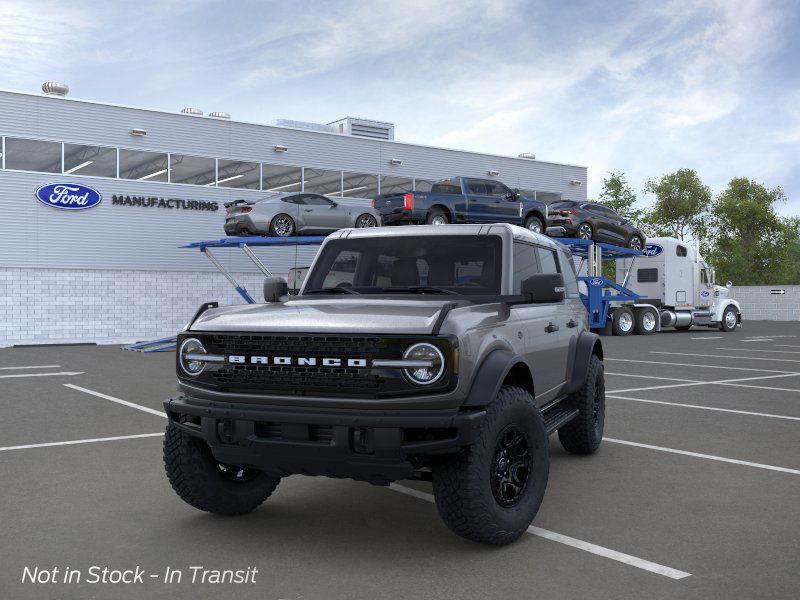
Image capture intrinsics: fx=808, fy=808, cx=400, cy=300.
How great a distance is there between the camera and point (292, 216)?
22656 millimetres

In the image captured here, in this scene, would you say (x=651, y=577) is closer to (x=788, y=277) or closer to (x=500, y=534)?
(x=500, y=534)

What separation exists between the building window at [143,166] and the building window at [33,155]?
2.08m

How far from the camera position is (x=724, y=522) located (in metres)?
5.03

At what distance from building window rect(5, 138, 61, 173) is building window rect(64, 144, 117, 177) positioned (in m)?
0.33

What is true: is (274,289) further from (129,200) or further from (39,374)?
(129,200)

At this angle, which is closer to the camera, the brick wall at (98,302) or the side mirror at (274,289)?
the side mirror at (274,289)

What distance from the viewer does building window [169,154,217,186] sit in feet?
92.1

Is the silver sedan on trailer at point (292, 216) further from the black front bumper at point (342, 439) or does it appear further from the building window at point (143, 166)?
the black front bumper at point (342, 439)

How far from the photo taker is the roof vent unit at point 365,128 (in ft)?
108

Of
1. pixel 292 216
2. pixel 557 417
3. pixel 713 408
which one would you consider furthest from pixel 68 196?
pixel 557 417

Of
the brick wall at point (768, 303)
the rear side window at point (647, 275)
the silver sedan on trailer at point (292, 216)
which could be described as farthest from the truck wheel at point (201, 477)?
the brick wall at point (768, 303)

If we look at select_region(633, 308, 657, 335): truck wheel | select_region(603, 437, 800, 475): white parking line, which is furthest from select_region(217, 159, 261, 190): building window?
select_region(603, 437, 800, 475): white parking line

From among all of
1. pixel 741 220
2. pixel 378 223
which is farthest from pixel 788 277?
pixel 378 223

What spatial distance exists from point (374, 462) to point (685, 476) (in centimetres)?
323
